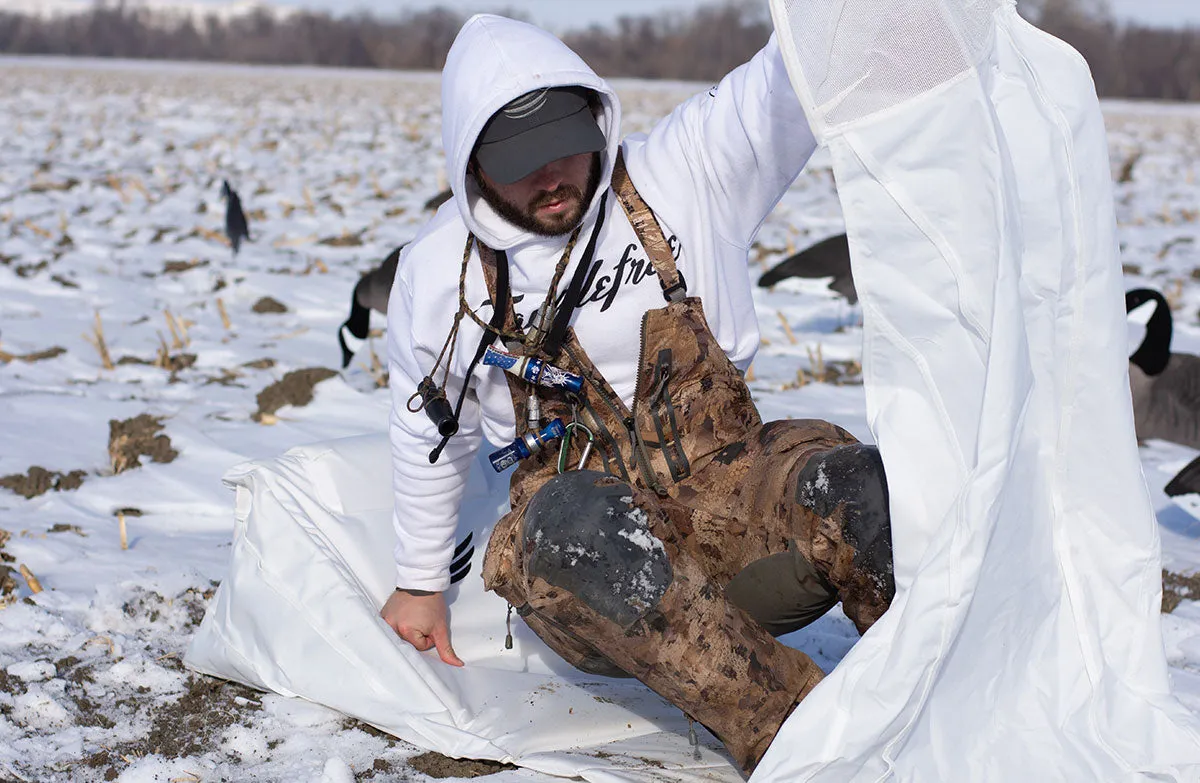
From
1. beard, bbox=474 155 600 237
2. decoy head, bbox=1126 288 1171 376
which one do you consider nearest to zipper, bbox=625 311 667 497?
beard, bbox=474 155 600 237

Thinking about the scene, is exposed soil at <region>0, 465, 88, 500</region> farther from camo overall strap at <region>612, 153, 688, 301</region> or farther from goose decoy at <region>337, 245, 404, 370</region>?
camo overall strap at <region>612, 153, 688, 301</region>

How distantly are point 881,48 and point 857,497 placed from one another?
2.25 feet

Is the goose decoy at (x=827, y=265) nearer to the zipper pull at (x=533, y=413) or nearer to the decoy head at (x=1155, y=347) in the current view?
the decoy head at (x=1155, y=347)

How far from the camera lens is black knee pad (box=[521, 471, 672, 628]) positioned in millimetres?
1877

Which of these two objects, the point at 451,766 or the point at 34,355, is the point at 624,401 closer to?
the point at 451,766

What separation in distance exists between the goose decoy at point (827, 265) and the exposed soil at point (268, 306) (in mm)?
2336

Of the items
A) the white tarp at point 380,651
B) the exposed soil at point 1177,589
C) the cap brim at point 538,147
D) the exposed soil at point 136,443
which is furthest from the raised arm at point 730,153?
the exposed soil at point 136,443

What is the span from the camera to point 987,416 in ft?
5.61

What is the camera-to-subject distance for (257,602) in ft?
8.04

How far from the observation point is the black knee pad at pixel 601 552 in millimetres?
1877

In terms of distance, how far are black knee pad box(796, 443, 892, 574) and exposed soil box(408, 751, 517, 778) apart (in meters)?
0.71

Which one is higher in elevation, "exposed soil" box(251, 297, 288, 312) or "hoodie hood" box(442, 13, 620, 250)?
"hoodie hood" box(442, 13, 620, 250)

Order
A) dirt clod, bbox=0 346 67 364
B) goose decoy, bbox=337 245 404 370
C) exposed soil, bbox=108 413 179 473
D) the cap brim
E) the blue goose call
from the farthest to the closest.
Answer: dirt clod, bbox=0 346 67 364
goose decoy, bbox=337 245 404 370
exposed soil, bbox=108 413 179 473
the blue goose call
the cap brim

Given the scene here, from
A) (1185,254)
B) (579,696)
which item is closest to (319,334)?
(579,696)
